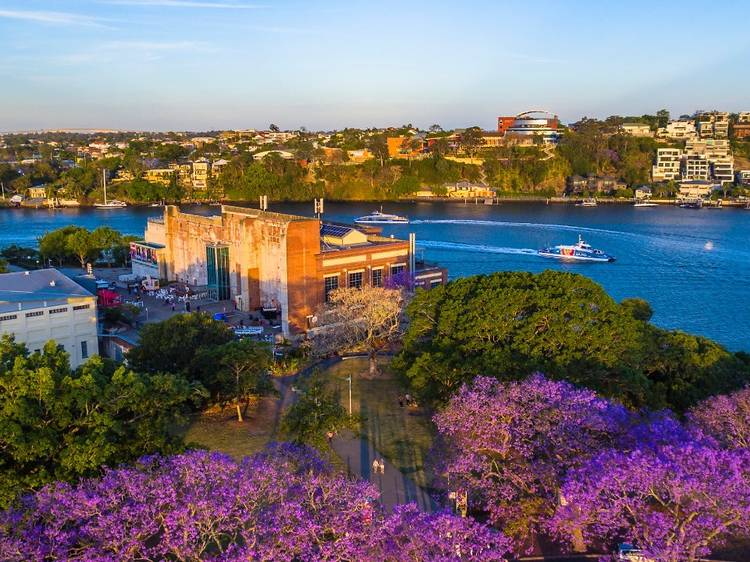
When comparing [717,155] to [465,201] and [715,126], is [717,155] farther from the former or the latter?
[465,201]

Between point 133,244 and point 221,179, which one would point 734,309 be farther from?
point 221,179

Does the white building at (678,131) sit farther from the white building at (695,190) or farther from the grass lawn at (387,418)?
the grass lawn at (387,418)

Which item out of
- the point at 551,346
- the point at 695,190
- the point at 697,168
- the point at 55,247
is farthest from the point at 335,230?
the point at 697,168

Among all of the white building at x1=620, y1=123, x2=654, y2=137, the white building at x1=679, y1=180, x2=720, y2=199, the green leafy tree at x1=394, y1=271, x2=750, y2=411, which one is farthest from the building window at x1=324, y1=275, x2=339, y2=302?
the white building at x1=620, y1=123, x2=654, y2=137

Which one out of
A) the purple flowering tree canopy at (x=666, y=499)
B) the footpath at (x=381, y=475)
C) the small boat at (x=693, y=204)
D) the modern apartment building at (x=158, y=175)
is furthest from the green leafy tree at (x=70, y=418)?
the modern apartment building at (x=158, y=175)

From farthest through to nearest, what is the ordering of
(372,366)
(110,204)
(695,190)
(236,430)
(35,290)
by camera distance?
(695,190)
(110,204)
(35,290)
(372,366)
(236,430)

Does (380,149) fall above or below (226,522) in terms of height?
above
